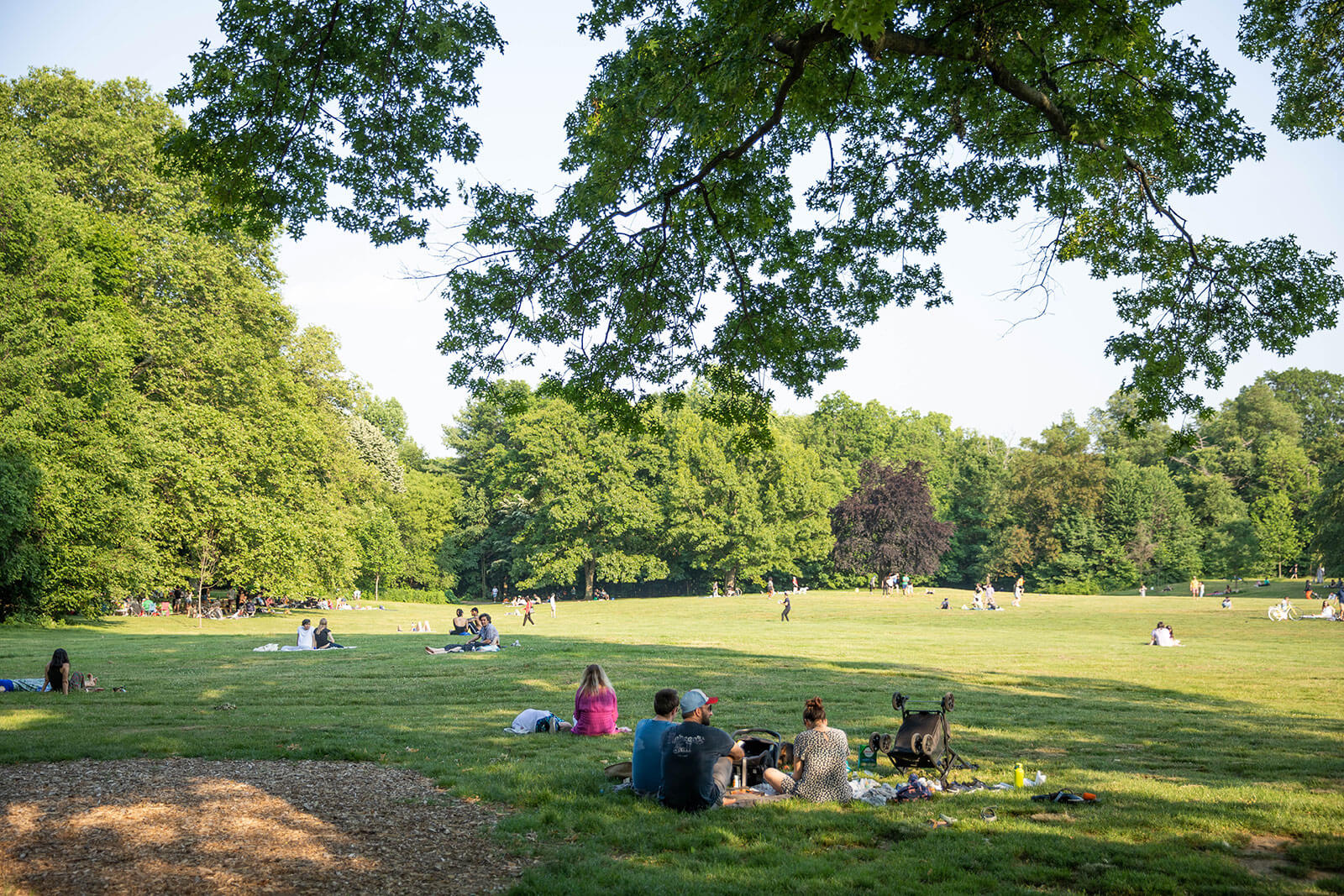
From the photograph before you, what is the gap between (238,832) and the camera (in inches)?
276

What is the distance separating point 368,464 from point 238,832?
57.7m

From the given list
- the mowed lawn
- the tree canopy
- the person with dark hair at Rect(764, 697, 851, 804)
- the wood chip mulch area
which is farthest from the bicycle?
the wood chip mulch area

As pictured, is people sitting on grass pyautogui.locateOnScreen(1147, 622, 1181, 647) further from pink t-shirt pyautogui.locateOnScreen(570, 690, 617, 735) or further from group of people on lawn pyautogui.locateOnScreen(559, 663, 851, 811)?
group of people on lawn pyautogui.locateOnScreen(559, 663, 851, 811)

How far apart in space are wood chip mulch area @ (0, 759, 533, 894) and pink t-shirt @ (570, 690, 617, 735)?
2.99m

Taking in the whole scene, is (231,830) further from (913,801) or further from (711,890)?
(913,801)

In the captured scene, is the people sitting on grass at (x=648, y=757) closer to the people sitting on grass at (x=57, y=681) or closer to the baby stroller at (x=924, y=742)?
the baby stroller at (x=924, y=742)

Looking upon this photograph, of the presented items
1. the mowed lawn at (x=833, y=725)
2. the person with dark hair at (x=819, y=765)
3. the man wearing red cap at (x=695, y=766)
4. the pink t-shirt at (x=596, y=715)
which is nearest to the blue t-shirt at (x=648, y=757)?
the man wearing red cap at (x=695, y=766)

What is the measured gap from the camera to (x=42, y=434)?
1242 inches

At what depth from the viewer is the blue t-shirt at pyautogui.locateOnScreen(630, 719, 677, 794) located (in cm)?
839

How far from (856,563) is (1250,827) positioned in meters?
67.4

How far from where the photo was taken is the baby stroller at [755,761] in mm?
8820

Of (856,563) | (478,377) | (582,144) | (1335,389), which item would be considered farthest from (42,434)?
(1335,389)

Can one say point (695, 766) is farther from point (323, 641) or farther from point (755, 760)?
point (323, 641)

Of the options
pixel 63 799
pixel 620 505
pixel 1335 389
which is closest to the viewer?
pixel 63 799
